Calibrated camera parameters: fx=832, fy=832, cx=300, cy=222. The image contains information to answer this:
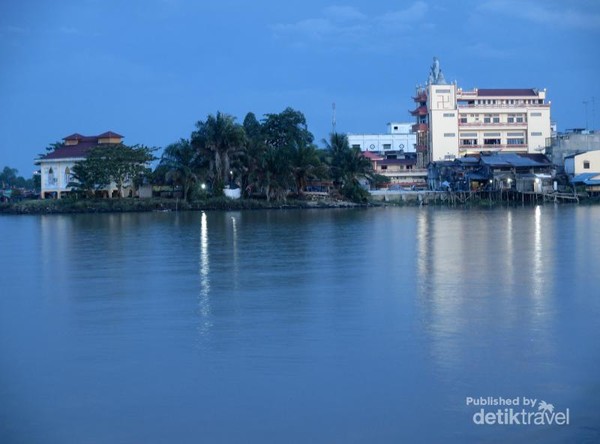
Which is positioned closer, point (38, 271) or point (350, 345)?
point (350, 345)

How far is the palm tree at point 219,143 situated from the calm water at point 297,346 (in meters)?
30.8

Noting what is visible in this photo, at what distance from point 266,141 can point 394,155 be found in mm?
21111

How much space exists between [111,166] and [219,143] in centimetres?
680

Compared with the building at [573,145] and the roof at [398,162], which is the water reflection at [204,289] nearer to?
the building at [573,145]

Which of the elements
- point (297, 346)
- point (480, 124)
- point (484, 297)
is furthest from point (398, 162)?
point (297, 346)

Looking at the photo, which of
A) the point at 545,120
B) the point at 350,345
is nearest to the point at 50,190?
the point at 545,120

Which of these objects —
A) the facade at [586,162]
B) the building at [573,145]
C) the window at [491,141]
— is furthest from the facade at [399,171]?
the facade at [586,162]

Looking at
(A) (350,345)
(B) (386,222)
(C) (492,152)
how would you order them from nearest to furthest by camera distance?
(A) (350,345) → (B) (386,222) → (C) (492,152)

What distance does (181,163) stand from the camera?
5266cm

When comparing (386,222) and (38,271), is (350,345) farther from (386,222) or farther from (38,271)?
(386,222)

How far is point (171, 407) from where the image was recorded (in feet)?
27.7

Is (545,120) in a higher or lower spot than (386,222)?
higher

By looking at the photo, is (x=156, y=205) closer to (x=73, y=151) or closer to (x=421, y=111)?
(x=73, y=151)

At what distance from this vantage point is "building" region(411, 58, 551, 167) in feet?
212
